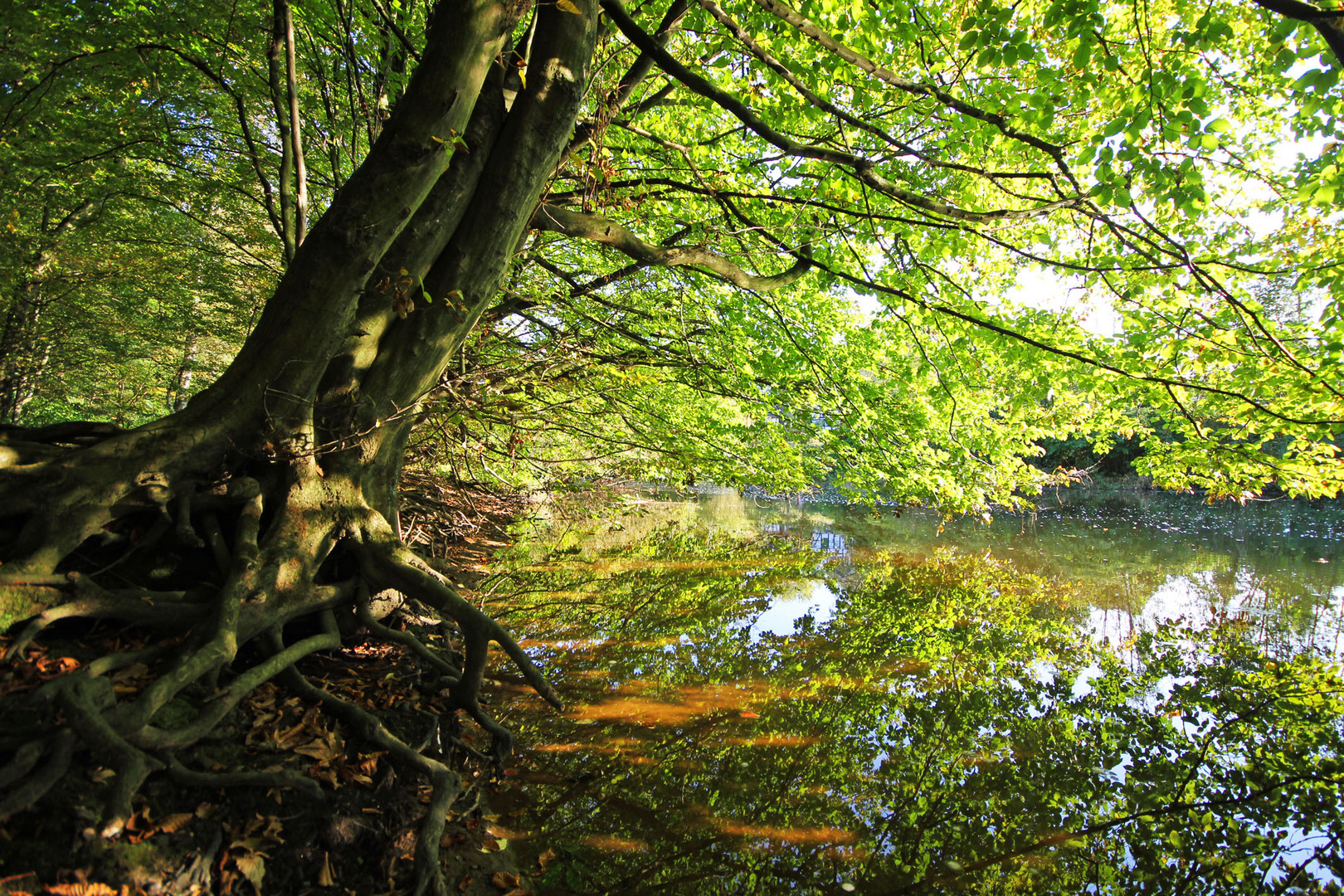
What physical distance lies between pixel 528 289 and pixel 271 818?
5.14 metres

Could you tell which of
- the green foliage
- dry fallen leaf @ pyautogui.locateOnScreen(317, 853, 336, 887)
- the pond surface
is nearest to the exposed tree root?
dry fallen leaf @ pyautogui.locateOnScreen(317, 853, 336, 887)

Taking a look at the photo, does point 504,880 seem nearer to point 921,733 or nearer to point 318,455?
point 318,455

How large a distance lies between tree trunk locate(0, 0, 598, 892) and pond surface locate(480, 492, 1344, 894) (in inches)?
38.7

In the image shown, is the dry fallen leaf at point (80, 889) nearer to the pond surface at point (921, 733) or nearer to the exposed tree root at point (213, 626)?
the exposed tree root at point (213, 626)

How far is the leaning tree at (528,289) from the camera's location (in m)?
2.74

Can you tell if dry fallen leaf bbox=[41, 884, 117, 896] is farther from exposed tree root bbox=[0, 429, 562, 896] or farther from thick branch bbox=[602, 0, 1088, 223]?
thick branch bbox=[602, 0, 1088, 223]

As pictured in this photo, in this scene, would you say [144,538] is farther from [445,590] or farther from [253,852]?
[253,852]

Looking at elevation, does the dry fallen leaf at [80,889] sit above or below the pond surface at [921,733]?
above

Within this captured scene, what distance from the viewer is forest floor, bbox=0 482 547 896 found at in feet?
5.94

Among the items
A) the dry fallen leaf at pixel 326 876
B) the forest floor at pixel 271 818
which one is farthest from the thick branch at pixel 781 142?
the dry fallen leaf at pixel 326 876

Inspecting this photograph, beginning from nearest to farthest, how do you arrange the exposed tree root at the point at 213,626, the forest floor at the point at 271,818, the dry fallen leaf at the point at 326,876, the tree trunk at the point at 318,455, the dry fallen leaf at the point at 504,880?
the forest floor at the point at 271,818 → the exposed tree root at the point at 213,626 → the dry fallen leaf at the point at 326,876 → the tree trunk at the point at 318,455 → the dry fallen leaf at the point at 504,880

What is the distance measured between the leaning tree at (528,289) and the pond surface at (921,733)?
3.21 ft

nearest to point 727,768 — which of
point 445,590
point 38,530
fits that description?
point 445,590

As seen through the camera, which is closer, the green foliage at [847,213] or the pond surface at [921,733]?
the pond surface at [921,733]
